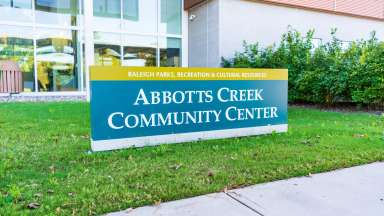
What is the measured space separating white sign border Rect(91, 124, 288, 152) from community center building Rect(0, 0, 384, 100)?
7470 millimetres

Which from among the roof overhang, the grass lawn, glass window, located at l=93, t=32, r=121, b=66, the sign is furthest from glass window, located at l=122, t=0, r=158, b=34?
the sign

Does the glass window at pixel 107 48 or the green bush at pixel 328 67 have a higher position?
the glass window at pixel 107 48

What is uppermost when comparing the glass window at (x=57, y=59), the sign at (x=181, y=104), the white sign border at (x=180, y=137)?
the glass window at (x=57, y=59)

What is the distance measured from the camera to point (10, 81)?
10320mm

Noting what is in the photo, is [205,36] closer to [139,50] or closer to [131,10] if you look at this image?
[139,50]

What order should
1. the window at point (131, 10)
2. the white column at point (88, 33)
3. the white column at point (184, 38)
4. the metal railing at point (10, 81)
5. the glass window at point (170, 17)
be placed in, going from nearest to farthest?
the metal railing at point (10, 81) < the white column at point (88, 33) < the window at point (131, 10) < the glass window at point (170, 17) < the white column at point (184, 38)

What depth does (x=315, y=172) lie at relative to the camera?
3.79m

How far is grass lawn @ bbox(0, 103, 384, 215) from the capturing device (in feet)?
9.48

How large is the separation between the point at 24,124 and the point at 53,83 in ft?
19.3

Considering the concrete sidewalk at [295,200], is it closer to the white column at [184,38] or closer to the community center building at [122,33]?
the community center building at [122,33]

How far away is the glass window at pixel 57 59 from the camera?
11.4 meters

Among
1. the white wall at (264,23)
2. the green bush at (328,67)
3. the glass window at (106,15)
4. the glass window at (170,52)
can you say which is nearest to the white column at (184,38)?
the glass window at (170,52)

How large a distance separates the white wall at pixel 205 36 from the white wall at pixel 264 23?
0.31 meters

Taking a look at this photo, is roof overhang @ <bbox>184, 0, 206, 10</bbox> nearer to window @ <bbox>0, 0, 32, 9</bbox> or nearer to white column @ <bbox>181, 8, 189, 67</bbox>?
white column @ <bbox>181, 8, 189, 67</bbox>
